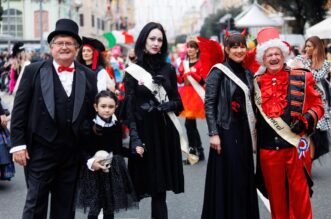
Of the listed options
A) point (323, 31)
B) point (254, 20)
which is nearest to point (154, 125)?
point (323, 31)

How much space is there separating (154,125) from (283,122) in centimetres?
121

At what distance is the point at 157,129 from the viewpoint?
5660 millimetres

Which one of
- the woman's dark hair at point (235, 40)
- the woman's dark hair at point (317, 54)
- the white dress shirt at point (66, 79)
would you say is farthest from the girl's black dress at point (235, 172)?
the woman's dark hair at point (317, 54)

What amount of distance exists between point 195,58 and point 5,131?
348 centimetres

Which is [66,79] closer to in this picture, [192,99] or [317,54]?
[317,54]

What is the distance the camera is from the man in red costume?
525cm

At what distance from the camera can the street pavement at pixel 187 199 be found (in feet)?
22.2

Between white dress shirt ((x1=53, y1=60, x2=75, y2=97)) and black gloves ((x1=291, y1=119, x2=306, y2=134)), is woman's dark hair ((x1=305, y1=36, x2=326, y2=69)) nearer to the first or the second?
black gloves ((x1=291, y1=119, x2=306, y2=134))

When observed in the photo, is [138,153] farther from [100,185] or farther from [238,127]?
[238,127]

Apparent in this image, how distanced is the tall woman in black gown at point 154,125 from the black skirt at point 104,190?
36cm

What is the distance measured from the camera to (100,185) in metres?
5.18

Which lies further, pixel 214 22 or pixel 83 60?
pixel 214 22

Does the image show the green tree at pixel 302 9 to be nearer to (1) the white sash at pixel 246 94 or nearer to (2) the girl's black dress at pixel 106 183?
(1) the white sash at pixel 246 94

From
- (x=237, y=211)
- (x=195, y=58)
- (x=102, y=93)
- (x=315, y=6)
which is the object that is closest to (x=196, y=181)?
(x=195, y=58)
